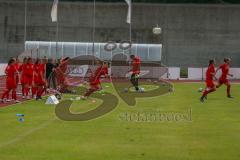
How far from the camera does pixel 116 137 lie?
1576 cm

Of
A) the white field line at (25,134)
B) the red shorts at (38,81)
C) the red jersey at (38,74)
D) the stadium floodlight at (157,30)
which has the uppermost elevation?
the stadium floodlight at (157,30)

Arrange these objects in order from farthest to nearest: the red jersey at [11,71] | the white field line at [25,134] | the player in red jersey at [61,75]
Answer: the player in red jersey at [61,75], the red jersey at [11,71], the white field line at [25,134]

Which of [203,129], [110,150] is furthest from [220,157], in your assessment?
[203,129]

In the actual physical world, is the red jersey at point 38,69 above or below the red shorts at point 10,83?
above

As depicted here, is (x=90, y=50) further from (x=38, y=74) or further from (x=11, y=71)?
(x=11, y=71)

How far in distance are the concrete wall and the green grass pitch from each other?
43.8 meters

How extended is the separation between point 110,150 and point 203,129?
16.2 feet

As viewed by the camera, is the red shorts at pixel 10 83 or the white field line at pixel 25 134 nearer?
the white field line at pixel 25 134

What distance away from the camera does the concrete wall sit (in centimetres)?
6700

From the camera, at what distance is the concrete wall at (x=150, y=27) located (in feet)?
220

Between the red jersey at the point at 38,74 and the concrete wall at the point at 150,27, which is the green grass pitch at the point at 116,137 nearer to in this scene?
the red jersey at the point at 38,74

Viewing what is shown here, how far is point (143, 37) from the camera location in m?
67.6

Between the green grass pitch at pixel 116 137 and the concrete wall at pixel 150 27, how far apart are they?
43847mm

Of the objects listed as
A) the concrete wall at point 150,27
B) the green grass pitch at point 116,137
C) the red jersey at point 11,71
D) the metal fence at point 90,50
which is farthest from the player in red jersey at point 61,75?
the concrete wall at point 150,27
